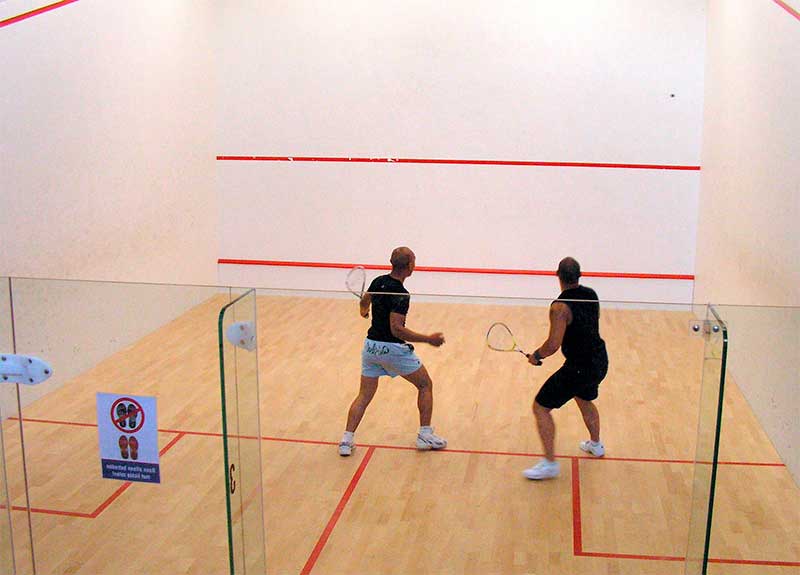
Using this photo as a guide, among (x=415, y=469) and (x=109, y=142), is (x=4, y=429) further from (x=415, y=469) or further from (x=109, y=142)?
(x=109, y=142)

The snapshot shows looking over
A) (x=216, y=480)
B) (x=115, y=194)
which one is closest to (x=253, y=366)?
(x=216, y=480)

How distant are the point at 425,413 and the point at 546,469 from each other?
33 cm

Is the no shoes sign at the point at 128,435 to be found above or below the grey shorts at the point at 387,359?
below

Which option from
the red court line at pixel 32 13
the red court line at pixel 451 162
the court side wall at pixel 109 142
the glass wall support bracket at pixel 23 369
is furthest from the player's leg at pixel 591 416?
the red court line at pixel 451 162

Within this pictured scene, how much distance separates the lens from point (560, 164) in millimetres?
6312

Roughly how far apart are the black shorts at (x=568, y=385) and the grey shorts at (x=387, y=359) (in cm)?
34

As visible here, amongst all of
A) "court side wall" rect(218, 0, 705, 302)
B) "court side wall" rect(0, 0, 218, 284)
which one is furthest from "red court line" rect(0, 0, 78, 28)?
"court side wall" rect(218, 0, 705, 302)

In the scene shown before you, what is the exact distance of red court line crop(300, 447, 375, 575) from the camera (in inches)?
101

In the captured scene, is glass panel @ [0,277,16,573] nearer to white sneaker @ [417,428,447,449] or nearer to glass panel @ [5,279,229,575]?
glass panel @ [5,279,229,575]

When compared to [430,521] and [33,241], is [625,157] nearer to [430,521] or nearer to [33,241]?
[33,241]

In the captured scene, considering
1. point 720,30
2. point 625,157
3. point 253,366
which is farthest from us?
point 625,157

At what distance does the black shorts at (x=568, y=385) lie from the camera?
237cm

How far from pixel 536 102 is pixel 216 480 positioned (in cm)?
435

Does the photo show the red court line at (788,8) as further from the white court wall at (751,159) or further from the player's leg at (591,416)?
the player's leg at (591,416)
